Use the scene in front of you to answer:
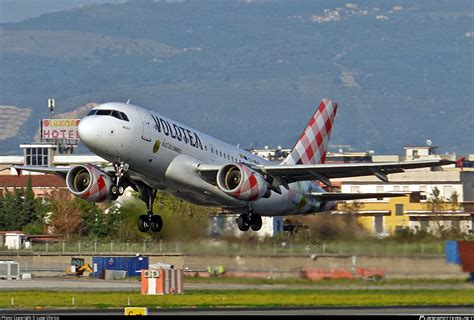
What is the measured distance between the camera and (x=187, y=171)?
56219 mm

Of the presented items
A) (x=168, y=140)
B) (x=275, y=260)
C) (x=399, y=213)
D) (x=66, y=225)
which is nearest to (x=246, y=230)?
(x=275, y=260)

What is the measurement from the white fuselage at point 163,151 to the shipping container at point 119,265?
20.6m

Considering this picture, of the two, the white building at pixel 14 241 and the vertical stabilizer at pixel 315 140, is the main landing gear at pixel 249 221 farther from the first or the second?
the white building at pixel 14 241

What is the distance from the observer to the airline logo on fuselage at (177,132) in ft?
182

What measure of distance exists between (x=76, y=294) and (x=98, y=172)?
443 inches

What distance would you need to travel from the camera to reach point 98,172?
188 ft

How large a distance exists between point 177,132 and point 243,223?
6.44 metres

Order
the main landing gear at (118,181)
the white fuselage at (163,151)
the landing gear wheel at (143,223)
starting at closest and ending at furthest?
1. the white fuselage at (163,151)
2. the main landing gear at (118,181)
3. the landing gear wheel at (143,223)

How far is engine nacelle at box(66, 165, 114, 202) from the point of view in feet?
186

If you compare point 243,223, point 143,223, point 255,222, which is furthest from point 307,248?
point 143,223

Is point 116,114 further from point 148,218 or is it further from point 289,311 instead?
point 289,311

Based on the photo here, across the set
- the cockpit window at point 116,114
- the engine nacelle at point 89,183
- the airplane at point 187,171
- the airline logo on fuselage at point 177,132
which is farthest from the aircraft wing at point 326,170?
the cockpit window at point 116,114

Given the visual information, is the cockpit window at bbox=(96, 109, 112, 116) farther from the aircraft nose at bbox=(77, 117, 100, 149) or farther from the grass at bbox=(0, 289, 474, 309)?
the grass at bbox=(0, 289, 474, 309)

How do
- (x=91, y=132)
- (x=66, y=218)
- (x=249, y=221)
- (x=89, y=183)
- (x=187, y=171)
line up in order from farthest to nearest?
(x=66, y=218), (x=249, y=221), (x=89, y=183), (x=187, y=171), (x=91, y=132)
